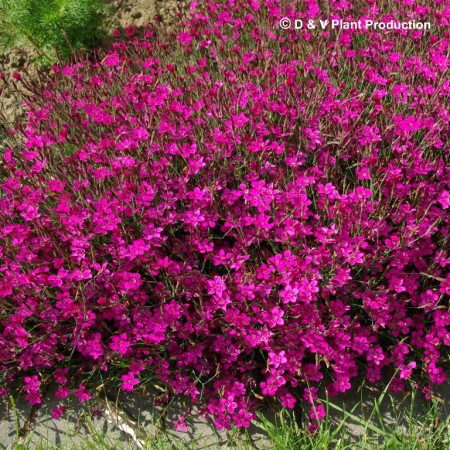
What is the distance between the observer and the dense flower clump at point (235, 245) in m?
2.30

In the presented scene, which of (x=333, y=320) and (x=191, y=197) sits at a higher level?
(x=191, y=197)

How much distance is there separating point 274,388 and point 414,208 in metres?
0.89

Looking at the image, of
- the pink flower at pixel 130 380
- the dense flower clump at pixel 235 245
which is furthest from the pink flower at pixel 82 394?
the pink flower at pixel 130 380

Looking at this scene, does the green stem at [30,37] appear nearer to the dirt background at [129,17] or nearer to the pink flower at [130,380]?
the dirt background at [129,17]

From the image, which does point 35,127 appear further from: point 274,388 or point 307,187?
point 274,388

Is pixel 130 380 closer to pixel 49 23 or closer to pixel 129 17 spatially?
pixel 49 23

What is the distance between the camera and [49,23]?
3.69 metres

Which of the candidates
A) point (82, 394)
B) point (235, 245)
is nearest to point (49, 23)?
point (235, 245)

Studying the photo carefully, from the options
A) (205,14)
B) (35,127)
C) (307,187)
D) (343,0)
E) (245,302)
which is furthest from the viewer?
(205,14)

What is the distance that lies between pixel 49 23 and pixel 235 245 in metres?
2.15

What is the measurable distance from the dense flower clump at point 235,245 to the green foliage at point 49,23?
118cm

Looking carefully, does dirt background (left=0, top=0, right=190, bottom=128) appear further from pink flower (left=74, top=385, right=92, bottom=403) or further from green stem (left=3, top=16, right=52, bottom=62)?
pink flower (left=74, top=385, right=92, bottom=403)

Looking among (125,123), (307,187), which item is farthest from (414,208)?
(125,123)

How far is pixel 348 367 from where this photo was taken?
2.34 metres
